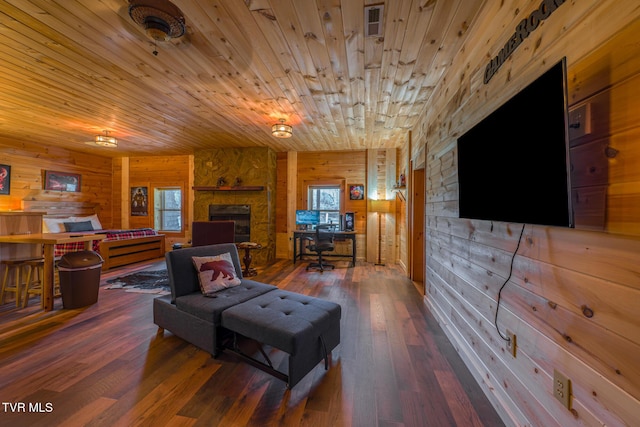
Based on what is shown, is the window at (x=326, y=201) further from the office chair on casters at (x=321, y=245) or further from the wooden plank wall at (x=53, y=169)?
the wooden plank wall at (x=53, y=169)

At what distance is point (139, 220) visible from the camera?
682 centimetres

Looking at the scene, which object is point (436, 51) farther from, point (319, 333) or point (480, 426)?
point (480, 426)

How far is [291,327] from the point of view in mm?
1677

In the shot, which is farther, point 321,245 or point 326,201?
point 326,201

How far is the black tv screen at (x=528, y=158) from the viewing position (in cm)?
95

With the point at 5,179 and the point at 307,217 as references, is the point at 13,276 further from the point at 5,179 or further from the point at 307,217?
the point at 307,217

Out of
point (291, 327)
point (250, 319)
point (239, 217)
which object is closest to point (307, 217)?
point (239, 217)

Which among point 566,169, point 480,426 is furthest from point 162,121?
point 480,426

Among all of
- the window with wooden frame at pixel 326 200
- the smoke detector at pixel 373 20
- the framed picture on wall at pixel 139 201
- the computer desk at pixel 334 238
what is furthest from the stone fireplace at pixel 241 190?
the smoke detector at pixel 373 20

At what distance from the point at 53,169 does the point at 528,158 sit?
8.37m

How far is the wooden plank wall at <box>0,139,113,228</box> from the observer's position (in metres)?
5.04

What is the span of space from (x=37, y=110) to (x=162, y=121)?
5.23ft

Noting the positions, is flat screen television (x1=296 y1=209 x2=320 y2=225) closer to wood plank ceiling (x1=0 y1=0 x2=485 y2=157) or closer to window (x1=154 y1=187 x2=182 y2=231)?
wood plank ceiling (x1=0 y1=0 x2=485 y2=157)

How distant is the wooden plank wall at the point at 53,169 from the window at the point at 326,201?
5.66m
